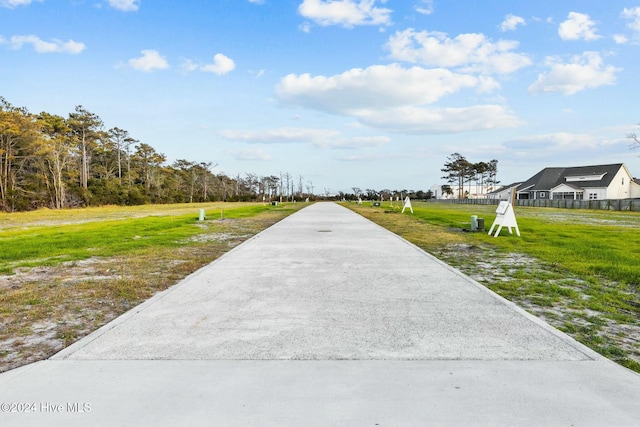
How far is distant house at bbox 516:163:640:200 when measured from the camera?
5416 centimetres

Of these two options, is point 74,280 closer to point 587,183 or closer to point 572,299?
point 572,299

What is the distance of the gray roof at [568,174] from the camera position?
2157 inches

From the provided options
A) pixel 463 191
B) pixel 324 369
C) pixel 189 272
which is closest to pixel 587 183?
pixel 463 191

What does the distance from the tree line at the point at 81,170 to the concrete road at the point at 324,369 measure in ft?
140

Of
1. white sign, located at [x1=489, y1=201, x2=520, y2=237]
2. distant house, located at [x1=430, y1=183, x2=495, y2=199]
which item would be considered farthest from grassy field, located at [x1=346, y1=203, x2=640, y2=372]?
distant house, located at [x1=430, y1=183, x2=495, y2=199]

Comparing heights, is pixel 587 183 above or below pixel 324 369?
above

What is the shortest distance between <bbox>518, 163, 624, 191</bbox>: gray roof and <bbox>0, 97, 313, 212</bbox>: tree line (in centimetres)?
4898

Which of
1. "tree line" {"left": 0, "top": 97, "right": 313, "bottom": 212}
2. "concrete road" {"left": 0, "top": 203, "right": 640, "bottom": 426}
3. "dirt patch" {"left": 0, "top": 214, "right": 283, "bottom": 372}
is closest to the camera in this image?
"concrete road" {"left": 0, "top": 203, "right": 640, "bottom": 426}

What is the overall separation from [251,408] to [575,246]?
11.1 meters

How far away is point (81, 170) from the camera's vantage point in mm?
55938

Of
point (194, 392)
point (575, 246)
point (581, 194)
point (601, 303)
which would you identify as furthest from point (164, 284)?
point (581, 194)

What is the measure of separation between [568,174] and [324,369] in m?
68.8

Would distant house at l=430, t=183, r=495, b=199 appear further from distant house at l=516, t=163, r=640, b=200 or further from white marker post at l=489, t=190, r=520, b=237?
white marker post at l=489, t=190, r=520, b=237

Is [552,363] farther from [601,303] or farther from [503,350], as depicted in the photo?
[601,303]
